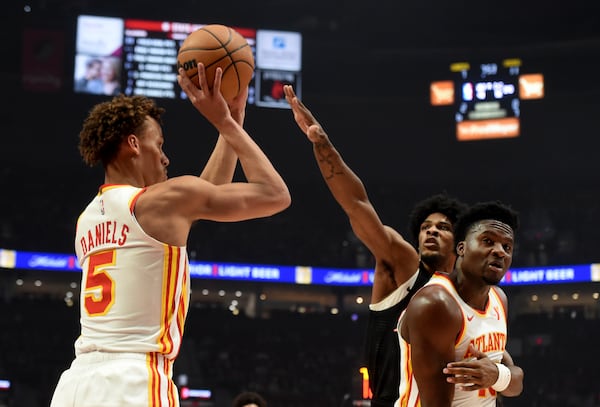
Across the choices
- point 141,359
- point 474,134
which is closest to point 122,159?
point 141,359

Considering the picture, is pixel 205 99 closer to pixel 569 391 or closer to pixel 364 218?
pixel 364 218

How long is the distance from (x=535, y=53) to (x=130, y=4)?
11976 mm

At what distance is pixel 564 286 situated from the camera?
2456 cm

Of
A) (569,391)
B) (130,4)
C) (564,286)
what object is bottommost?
(569,391)

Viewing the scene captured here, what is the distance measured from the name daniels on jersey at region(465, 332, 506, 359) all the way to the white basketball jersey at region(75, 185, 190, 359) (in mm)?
1416

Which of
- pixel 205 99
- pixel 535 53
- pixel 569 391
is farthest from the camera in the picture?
pixel 535 53

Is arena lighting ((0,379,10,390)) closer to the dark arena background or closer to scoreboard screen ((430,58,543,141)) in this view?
the dark arena background

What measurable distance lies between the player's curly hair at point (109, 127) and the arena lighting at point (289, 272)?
776 inches

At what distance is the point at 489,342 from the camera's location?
380 cm

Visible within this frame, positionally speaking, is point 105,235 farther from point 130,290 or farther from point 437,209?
point 437,209

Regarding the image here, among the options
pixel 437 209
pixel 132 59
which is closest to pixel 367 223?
pixel 437 209

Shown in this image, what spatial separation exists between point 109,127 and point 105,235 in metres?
0.42

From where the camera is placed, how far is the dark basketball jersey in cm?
450

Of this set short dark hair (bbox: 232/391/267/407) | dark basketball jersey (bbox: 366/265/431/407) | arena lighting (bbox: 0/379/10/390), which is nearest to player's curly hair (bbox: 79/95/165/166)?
dark basketball jersey (bbox: 366/265/431/407)
